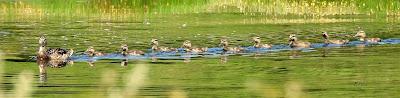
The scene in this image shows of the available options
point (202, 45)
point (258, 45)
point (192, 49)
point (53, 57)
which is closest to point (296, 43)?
point (258, 45)

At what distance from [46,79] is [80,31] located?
14915 mm

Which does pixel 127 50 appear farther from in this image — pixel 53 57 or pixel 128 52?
pixel 53 57

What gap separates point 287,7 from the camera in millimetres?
47375

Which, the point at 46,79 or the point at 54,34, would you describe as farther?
the point at 54,34

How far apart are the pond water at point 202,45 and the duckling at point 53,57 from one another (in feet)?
1.02

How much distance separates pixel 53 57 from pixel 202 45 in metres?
5.90

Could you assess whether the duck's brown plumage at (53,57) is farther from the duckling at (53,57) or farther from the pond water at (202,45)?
the pond water at (202,45)

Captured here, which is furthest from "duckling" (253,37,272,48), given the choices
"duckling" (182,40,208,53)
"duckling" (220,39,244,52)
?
"duckling" (182,40,208,53)

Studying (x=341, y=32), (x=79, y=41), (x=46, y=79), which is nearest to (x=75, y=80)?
(x=46, y=79)

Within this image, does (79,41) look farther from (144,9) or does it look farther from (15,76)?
(144,9)

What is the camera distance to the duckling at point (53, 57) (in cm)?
2503

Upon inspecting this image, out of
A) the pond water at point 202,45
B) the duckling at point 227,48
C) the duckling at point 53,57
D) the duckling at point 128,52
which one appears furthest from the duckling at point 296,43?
the duckling at point 53,57

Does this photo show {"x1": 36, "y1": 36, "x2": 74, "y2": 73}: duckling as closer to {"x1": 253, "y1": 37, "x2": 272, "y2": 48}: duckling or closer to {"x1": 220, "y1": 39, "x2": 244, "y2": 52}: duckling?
{"x1": 220, "y1": 39, "x2": 244, "y2": 52}: duckling

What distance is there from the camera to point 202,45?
30.6 m
